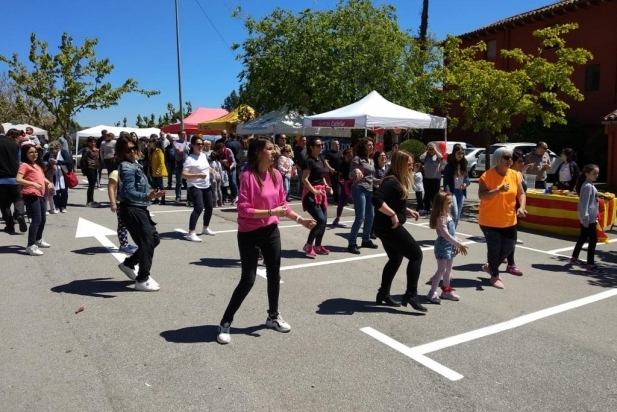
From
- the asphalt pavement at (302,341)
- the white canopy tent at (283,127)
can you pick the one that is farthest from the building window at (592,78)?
the asphalt pavement at (302,341)

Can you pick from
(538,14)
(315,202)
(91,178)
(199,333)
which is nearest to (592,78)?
(538,14)

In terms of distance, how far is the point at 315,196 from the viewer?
7480mm

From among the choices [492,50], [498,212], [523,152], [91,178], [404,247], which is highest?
[492,50]

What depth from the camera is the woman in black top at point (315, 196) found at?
7527 millimetres

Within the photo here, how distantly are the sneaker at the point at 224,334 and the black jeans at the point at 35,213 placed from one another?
4299 millimetres

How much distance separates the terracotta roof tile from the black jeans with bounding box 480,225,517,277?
75.3 feet

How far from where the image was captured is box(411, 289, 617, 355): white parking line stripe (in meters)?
4.38

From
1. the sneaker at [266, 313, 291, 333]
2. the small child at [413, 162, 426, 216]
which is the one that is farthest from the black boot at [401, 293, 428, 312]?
the small child at [413, 162, 426, 216]

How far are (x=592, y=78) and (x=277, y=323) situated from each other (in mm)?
25419

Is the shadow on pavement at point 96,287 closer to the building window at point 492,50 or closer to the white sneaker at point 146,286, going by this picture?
the white sneaker at point 146,286

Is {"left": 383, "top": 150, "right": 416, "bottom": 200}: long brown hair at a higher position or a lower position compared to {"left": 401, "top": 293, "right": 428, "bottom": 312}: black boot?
higher

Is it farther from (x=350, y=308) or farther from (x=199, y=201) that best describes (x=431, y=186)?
(x=350, y=308)

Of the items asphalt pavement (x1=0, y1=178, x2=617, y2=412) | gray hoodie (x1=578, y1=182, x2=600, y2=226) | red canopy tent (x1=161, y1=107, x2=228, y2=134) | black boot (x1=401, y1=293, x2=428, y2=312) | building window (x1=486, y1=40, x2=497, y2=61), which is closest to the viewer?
asphalt pavement (x1=0, y1=178, x2=617, y2=412)

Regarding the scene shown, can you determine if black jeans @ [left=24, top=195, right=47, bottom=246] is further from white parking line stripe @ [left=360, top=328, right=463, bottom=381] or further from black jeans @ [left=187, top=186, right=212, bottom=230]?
white parking line stripe @ [left=360, top=328, right=463, bottom=381]
